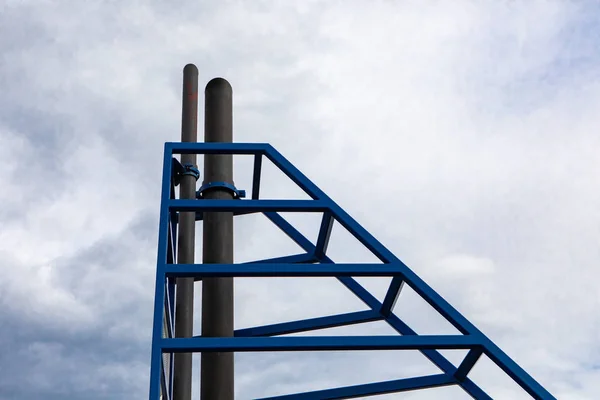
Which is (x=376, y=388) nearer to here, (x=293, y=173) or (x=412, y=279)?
(x=412, y=279)

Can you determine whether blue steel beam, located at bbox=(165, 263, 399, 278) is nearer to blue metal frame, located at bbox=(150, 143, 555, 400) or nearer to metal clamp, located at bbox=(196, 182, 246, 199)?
blue metal frame, located at bbox=(150, 143, 555, 400)

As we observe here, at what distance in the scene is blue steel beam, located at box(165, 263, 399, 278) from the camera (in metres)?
5.69

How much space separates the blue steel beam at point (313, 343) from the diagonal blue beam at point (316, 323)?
7.20 ft

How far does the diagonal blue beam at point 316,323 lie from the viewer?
7.87 meters

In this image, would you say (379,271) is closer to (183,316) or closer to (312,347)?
(312,347)

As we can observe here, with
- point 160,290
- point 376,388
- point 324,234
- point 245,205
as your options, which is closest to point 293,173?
point 245,205

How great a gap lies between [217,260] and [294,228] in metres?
1.68

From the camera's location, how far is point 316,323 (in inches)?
313

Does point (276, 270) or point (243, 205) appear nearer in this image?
point (276, 270)

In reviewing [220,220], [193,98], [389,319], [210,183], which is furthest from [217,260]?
[193,98]

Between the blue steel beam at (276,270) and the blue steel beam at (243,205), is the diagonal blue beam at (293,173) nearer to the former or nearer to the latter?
the blue steel beam at (243,205)

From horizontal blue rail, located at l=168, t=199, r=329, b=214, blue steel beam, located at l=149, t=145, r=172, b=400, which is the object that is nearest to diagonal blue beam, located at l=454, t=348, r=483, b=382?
horizontal blue rail, located at l=168, t=199, r=329, b=214

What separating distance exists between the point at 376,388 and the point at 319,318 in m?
1.06

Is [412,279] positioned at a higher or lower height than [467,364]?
higher
